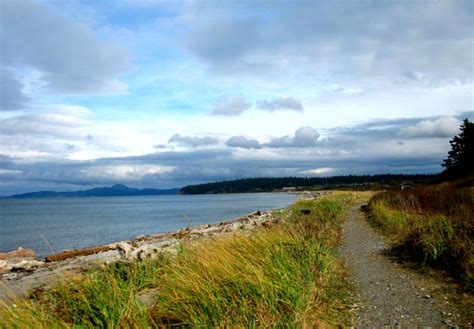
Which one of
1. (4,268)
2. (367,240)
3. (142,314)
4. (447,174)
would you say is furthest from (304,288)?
(447,174)

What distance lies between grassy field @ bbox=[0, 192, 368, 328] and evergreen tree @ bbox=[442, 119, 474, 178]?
44.5m

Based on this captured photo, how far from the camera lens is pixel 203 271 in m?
6.82

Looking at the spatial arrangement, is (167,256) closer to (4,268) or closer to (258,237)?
(258,237)

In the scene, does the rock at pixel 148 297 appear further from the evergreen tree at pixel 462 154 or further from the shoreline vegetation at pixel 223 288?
the evergreen tree at pixel 462 154

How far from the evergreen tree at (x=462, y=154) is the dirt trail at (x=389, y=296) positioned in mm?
40698

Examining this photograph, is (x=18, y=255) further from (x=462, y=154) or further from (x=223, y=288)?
(x=462, y=154)

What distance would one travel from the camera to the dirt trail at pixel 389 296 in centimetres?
639

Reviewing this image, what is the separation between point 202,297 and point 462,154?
52510 mm

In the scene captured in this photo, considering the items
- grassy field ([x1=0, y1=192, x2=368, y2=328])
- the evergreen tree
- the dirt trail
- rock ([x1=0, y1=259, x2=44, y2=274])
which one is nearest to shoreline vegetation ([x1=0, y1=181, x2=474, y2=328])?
grassy field ([x1=0, y1=192, x2=368, y2=328])

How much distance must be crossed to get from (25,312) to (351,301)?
5279mm

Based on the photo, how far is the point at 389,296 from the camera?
763 cm

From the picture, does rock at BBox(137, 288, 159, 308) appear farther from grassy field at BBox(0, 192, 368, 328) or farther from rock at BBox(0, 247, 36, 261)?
rock at BBox(0, 247, 36, 261)

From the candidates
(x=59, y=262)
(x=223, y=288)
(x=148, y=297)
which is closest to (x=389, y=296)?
(x=223, y=288)

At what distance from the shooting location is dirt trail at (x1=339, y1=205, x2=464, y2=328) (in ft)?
21.0
